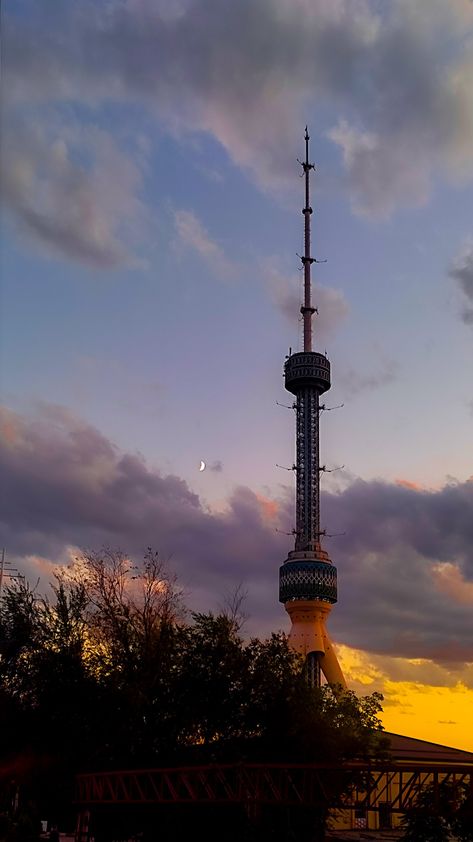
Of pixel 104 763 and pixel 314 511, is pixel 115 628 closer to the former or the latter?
pixel 104 763

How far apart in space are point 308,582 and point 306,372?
29.0 meters

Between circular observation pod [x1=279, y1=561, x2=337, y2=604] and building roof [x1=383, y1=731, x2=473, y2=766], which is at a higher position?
circular observation pod [x1=279, y1=561, x2=337, y2=604]

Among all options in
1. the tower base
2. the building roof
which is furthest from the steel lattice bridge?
the tower base

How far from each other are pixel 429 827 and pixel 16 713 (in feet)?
85.4

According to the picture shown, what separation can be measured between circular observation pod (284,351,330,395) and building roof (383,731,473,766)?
6262 cm

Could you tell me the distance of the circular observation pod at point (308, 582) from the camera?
121 metres

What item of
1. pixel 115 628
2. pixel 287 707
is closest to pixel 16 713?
pixel 115 628

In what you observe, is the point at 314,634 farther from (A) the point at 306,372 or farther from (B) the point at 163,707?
(B) the point at 163,707

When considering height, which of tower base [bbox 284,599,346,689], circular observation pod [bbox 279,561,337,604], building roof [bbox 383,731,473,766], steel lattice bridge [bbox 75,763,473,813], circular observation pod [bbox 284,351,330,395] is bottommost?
steel lattice bridge [bbox 75,763,473,813]

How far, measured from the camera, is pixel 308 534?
124500mm

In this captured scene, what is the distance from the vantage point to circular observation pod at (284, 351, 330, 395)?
424ft

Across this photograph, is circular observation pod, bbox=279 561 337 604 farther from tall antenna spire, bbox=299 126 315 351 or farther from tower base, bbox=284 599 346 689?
tall antenna spire, bbox=299 126 315 351

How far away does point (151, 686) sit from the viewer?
48.4 meters

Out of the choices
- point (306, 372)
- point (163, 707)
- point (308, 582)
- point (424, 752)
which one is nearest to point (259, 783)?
point (163, 707)
